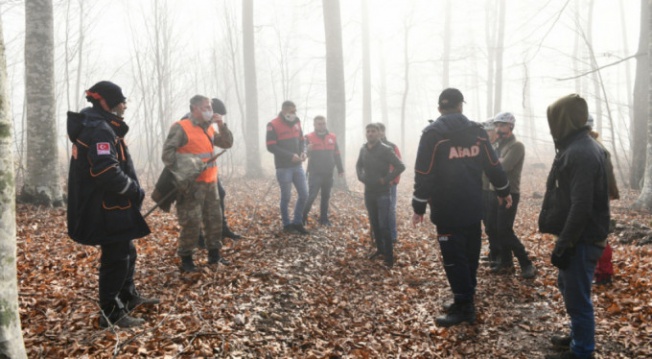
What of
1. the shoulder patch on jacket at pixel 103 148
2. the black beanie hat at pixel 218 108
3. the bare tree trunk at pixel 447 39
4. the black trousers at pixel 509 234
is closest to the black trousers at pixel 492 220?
the black trousers at pixel 509 234

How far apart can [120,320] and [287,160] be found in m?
4.29

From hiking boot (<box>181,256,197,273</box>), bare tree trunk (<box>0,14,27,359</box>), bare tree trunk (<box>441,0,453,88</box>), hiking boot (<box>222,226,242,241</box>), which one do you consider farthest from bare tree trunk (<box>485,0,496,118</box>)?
bare tree trunk (<box>0,14,27,359</box>)

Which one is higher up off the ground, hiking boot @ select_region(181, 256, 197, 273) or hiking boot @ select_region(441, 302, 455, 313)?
hiking boot @ select_region(181, 256, 197, 273)

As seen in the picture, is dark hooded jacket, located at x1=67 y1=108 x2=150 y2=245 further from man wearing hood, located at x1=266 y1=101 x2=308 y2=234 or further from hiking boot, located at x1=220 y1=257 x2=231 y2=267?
man wearing hood, located at x1=266 y1=101 x2=308 y2=234

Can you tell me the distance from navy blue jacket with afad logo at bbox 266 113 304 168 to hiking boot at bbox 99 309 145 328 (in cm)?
407

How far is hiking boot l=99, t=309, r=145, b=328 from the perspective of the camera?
3.69m

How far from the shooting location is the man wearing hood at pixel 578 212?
10.4 ft

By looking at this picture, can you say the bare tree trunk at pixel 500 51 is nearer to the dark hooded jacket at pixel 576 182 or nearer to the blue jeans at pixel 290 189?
the blue jeans at pixel 290 189

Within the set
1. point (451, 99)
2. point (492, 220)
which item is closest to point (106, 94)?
point (451, 99)

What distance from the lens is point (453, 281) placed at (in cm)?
431

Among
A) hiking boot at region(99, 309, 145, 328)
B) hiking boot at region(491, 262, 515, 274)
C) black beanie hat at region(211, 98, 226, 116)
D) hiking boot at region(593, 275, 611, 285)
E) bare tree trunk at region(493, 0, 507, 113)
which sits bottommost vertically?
hiking boot at region(491, 262, 515, 274)

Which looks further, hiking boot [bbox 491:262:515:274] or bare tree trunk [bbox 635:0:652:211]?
bare tree trunk [bbox 635:0:652:211]

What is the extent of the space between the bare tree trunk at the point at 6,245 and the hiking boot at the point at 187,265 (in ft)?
9.10

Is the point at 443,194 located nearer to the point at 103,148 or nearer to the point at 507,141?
the point at 507,141
